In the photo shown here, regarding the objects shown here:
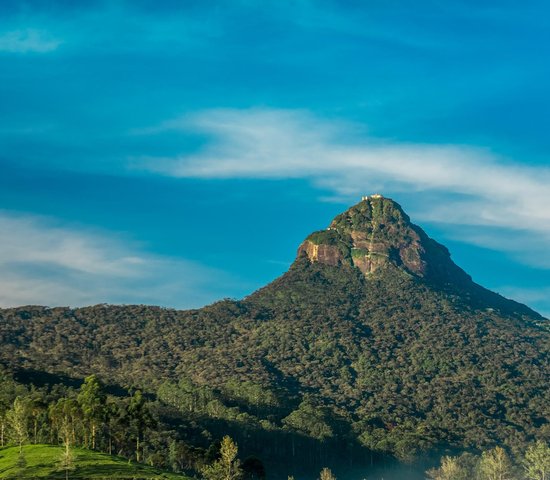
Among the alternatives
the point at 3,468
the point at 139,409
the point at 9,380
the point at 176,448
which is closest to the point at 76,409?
the point at 139,409

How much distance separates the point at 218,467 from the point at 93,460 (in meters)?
23.4

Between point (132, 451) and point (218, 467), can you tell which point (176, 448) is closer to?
point (132, 451)

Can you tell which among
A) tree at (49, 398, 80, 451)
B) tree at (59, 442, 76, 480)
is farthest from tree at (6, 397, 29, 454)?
tree at (59, 442, 76, 480)

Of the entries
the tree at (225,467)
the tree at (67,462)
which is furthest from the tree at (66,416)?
the tree at (225,467)

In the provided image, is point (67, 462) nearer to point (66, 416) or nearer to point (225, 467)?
point (66, 416)

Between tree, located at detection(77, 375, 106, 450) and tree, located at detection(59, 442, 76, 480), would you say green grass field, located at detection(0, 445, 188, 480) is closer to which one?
tree, located at detection(59, 442, 76, 480)

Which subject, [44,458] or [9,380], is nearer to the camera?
[44,458]

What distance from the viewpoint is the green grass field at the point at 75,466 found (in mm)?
113169

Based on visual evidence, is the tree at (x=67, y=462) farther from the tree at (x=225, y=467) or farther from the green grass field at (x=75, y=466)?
the tree at (x=225, y=467)

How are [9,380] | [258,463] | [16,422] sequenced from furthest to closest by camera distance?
[9,380], [258,463], [16,422]

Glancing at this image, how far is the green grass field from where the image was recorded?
371 feet

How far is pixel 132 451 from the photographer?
168m

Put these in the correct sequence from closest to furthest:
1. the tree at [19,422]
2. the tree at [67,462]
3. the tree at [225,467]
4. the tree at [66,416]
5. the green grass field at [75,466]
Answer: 1. the tree at [67,462]
2. the green grass field at [75,466]
3. the tree at [19,422]
4. the tree at [225,467]
5. the tree at [66,416]

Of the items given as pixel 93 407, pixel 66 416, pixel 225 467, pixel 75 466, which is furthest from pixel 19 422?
pixel 225 467
